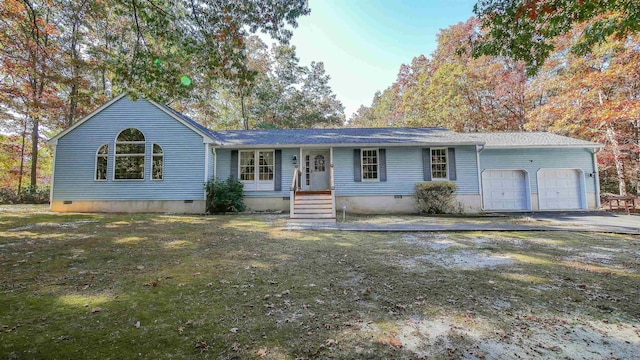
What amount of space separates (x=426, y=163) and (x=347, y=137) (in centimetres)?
412

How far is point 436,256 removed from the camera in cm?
532

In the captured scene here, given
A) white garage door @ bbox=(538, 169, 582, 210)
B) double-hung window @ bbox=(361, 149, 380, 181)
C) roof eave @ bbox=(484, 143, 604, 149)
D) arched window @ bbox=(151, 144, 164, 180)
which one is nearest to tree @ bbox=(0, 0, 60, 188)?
arched window @ bbox=(151, 144, 164, 180)

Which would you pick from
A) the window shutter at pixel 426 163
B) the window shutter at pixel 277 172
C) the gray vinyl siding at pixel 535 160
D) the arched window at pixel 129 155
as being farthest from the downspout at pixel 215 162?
the gray vinyl siding at pixel 535 160

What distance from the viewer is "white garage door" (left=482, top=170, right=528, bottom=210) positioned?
13891mm

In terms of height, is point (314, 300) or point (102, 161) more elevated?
point (102, 161)

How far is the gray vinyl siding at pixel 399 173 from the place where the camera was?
1296cm

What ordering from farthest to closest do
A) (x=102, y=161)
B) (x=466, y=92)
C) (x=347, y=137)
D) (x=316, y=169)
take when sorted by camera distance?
1. (x=466, y=92)
2. (x=347, y=137)
3. (x=316, y=169)
4. (x=102, y=161)

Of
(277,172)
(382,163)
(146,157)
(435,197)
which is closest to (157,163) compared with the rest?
(146,157)

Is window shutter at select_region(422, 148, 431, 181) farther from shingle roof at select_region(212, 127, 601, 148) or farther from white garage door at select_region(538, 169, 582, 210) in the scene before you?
white garage door at select_region(538, 169, 582, 210)

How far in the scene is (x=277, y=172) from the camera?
1321 cm

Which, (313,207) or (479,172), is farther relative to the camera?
(479,172)

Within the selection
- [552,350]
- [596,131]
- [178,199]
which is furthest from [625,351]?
[596,131]

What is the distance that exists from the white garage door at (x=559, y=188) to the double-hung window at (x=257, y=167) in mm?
13813

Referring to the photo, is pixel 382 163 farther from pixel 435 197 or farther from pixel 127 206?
pixel 127 206
